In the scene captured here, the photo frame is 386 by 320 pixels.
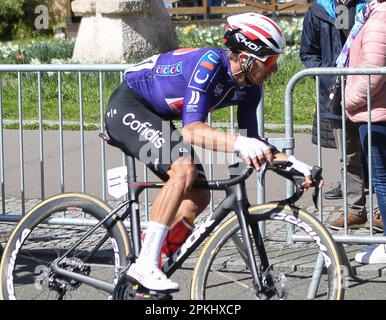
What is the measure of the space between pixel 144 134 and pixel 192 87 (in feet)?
1.35

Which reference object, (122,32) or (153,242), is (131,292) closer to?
(153,242)

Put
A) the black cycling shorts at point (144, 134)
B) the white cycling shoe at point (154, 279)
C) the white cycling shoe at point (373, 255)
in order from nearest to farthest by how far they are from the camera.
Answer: the white cycling shoe at point (154, 279)
the black cycling shorts at point (144, 134)
the white cycling shoe at point (373, 255)

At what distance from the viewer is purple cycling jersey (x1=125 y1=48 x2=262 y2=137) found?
199 inches

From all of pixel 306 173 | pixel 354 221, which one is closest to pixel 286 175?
pixel 306 173

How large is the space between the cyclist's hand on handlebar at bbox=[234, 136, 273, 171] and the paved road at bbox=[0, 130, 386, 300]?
200cm

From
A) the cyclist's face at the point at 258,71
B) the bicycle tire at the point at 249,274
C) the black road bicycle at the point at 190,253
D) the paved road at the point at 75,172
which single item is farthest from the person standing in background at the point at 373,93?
the cyclist's face at the point at 258,71

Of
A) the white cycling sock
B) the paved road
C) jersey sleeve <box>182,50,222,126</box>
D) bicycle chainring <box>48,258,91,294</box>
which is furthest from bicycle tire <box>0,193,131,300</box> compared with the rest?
the paved road

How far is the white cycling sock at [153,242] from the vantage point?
201 inches

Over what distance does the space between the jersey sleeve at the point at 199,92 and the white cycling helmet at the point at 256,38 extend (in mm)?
166

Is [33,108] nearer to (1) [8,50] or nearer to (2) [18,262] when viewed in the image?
(1) [8,50]

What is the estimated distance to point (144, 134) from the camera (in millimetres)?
5301

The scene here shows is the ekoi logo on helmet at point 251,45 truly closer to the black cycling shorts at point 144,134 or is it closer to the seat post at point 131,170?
the black cycling shorts at point 144,134
